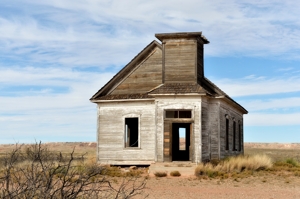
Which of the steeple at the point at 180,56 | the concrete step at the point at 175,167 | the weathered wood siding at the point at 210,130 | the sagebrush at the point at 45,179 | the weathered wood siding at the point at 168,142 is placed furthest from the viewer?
the steeple at the point at 180,56

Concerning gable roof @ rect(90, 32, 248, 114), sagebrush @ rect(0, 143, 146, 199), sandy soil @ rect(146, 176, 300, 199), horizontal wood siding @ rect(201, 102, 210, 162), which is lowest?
sandy soil @ rect(146, 176, 300, 199)

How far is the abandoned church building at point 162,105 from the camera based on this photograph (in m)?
21.4

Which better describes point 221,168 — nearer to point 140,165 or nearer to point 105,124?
point 140,165

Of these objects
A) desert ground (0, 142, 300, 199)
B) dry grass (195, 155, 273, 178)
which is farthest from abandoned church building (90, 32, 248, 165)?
desert ground (0, 142, 300, 199)

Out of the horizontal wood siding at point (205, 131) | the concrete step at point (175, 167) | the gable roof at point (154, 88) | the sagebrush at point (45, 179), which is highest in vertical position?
the gable roof at point (154, 88)

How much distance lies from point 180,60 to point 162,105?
8.22ft

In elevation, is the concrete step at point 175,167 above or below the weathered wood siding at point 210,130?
below

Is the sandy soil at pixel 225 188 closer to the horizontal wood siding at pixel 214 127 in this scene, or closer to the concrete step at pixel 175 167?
the concrete step at pixel 175 167

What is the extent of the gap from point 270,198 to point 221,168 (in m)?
6.40

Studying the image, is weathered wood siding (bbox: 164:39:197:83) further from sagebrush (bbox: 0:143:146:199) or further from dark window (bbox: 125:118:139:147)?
sagebrush (bbox: 0:143:146:199)

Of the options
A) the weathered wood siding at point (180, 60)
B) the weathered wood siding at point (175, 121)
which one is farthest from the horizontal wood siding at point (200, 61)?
the weathered wood siding at point (175, 121)

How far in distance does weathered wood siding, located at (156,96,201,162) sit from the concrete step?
1.35ft

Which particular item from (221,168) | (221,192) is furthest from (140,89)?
(221,192)

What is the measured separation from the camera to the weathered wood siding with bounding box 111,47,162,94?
23.7 meters
